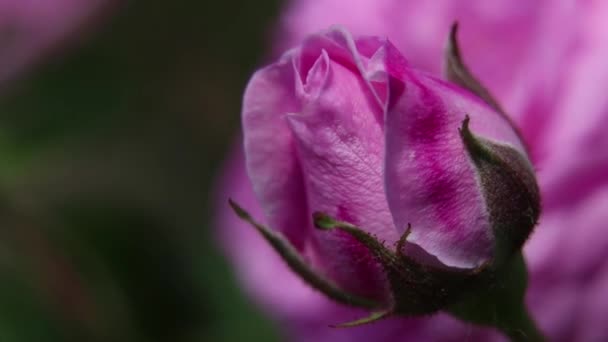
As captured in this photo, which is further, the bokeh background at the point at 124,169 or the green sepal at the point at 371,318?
the bokeh background at the point at 124,169

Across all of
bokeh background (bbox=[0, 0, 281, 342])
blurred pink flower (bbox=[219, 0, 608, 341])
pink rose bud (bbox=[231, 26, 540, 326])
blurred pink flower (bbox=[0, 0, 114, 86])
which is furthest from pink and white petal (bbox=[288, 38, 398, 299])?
blurred pink flower (bbox=[0, 0, 114, 86])

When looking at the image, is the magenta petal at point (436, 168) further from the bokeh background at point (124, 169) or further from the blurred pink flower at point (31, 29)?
the blurred pink flower at point (31, 29)

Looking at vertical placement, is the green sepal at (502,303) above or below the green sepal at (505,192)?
below

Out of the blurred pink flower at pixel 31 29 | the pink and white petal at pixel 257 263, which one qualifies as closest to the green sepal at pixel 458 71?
the pink and white petal at pixel 257 263

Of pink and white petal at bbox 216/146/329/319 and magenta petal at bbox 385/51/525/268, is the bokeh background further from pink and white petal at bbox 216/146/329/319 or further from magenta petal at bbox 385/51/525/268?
magenta petal at bbox 385/51/525/268

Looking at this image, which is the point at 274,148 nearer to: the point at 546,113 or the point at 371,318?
the point at 371,318

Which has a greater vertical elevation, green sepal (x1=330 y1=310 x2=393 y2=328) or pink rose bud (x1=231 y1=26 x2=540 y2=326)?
pink rose bud (x1=231 y1=26 x2=540 y2=326)

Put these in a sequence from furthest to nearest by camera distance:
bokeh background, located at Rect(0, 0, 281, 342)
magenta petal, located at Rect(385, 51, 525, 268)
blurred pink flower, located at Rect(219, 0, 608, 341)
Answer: bokeh background, located at Rect(0, 0, 281, 342), blurred pink flower, located at Rect(219, 0, 608, 341), magenta petal, located at Rect(385, 51, 525, 268)

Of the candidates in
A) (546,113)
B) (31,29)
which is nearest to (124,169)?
(31,29)
